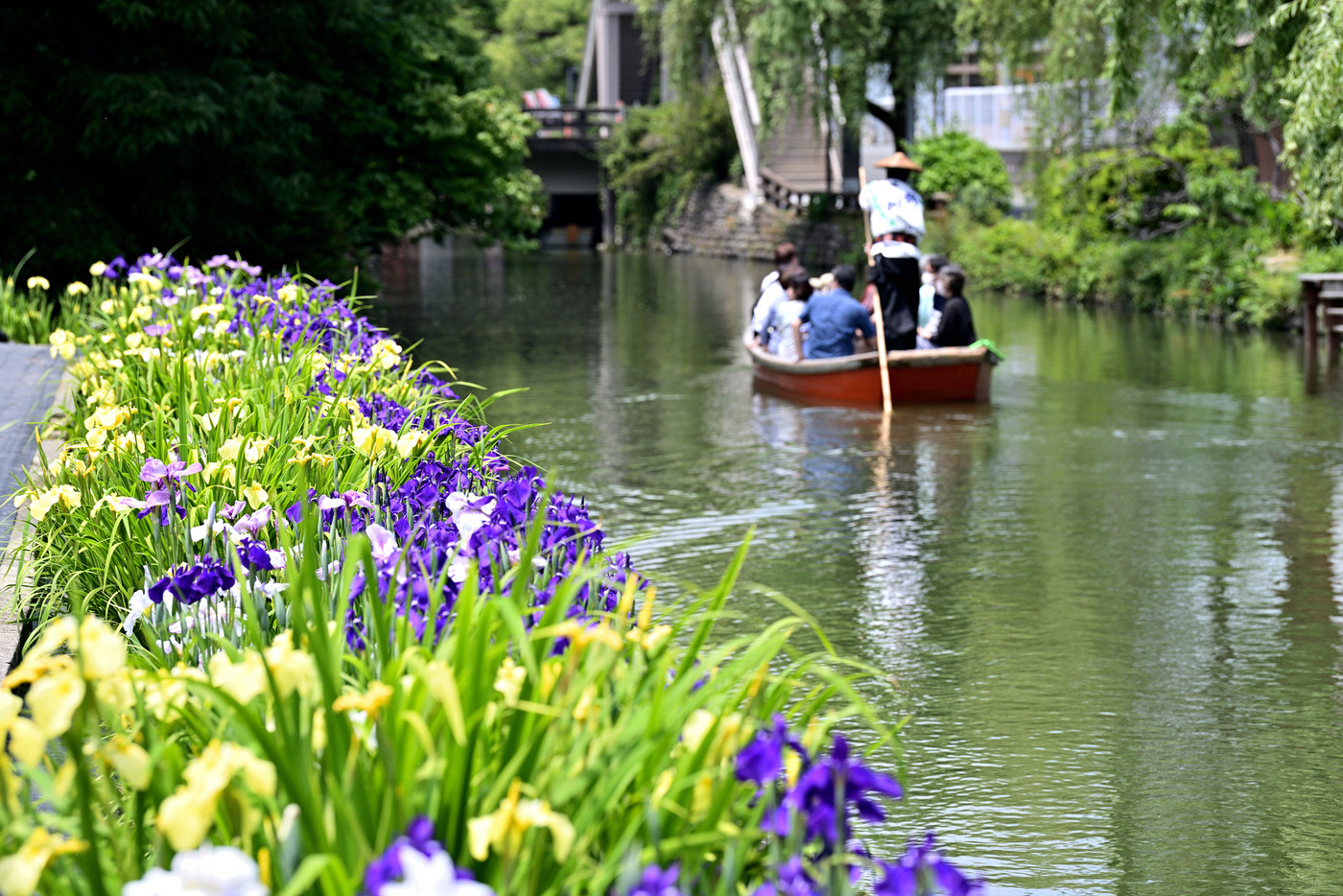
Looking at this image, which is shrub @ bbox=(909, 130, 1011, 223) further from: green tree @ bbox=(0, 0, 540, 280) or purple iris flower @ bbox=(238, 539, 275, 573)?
purple iris flower @ bbox=(238, 539, 275, 573)

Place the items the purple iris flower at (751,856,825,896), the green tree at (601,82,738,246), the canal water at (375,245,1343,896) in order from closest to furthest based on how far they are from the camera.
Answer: the purple iris flower at (751,856,825,896), the canal water at (375,245,1343,896), the green tree at (601,82,738,246)

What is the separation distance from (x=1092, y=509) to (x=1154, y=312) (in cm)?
1613

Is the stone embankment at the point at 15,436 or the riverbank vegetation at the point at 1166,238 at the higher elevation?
the riverbank vegetation at the point at 1166,238

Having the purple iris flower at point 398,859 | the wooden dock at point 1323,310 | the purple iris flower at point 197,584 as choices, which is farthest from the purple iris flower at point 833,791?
the wooden dock at point 1323,310

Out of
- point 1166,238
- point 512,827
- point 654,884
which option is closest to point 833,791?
point 654,884

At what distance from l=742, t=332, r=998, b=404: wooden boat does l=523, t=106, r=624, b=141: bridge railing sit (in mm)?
46004

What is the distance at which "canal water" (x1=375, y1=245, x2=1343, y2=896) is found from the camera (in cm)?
476

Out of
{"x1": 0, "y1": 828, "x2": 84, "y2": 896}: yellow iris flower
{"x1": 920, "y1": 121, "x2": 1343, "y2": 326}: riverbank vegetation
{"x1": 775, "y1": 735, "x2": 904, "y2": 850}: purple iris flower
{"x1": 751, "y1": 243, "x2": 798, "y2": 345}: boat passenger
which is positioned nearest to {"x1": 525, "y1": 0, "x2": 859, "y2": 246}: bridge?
{"x1": 920, "y1": 121, "x2": 1343, "y2": 326}: riverbank vegetation

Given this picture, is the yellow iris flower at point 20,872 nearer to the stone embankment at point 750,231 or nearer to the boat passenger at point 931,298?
the boat passenger at point 931,298

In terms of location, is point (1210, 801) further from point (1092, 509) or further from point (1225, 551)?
point (1092, 509)

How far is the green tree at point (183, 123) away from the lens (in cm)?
1731

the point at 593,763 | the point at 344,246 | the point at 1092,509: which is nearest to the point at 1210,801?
the point at 593,763

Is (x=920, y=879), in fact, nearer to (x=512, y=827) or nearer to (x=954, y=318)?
(x=512, y=827)

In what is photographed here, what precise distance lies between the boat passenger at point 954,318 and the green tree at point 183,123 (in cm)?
755
